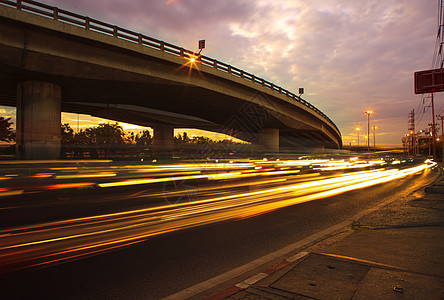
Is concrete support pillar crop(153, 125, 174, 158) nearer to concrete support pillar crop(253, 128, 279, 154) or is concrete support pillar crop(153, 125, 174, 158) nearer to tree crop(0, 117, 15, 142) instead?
concrete support pillar crop(253, 128, 279, 154)

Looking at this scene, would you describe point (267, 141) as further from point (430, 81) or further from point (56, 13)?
point (56, 13)

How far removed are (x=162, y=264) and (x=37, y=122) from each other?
1837 cm

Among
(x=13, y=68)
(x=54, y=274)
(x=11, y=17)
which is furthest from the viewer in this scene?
(x=13, y=68)

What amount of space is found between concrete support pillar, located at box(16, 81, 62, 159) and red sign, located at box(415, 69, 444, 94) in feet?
70.3

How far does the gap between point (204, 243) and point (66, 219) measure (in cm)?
376

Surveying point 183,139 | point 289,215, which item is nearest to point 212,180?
point 289,215

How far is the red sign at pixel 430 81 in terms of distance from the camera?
44.0ft

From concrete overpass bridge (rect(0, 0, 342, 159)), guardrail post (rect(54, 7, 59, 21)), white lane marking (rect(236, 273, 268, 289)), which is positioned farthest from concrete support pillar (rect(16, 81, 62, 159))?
white lane marking (rect(236, 273, 268, 289))

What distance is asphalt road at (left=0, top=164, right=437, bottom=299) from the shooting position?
3260 millimetres

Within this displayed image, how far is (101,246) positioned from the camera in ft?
15.8

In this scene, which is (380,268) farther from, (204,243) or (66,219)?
(66,219)

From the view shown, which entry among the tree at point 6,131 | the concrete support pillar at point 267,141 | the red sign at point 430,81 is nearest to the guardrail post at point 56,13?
the red sign at point 430,81

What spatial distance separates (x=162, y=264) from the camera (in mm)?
4070

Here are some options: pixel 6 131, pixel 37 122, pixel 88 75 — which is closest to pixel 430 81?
pixel 88 75
